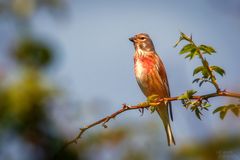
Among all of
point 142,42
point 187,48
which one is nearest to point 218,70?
point 187,48

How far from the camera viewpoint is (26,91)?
413cm

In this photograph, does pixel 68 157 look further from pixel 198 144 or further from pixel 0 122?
pixel 198 144

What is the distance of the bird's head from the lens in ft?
26.2

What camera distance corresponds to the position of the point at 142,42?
8.02m

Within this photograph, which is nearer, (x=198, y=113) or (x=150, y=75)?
(x=198, y=113)

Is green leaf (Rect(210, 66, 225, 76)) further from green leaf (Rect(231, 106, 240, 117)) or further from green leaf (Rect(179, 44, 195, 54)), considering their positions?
green leaf (Rect(231, 106, 240, 117))

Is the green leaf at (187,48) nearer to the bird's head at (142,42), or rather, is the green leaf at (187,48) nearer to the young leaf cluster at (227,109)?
the young leaf cluster at (227,109)

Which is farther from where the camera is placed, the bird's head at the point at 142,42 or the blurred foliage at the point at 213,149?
the bird's head at the point at 142,42

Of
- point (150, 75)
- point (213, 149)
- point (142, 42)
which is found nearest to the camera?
point (213, 149)

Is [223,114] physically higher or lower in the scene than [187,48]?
lower

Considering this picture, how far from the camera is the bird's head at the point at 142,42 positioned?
26.2 ft

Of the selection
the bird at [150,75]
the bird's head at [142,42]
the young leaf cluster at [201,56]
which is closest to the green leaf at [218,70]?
the young leaf cluster at [201,56]

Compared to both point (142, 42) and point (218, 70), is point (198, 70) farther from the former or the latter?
point (142, 42)

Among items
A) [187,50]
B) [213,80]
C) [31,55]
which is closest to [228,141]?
[213,80]
